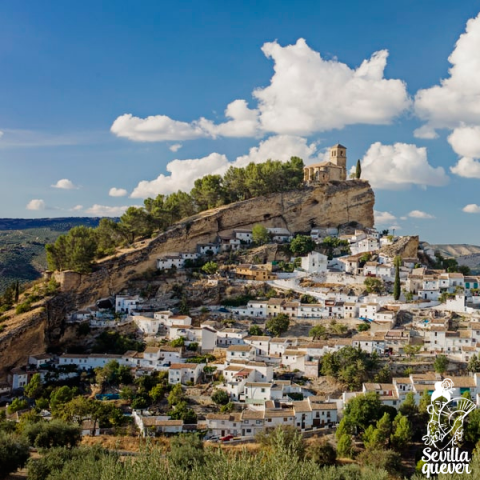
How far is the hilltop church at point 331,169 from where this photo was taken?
51156 millimetres

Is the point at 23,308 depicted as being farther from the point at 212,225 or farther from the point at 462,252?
the point at 462,252

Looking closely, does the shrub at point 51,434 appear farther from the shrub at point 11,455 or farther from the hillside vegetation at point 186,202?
the hillside vegetation at point 186,202

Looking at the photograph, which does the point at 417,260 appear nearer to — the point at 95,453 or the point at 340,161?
the point at 340,161

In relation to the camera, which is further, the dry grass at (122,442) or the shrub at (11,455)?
the dry grass at (122,442)

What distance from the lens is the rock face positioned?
1467 inches

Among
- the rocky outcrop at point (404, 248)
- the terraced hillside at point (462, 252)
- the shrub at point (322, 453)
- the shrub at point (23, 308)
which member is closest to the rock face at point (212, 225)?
the shrub at point (23, 308)

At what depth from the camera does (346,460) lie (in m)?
22.3

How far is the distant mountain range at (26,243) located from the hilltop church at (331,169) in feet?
110

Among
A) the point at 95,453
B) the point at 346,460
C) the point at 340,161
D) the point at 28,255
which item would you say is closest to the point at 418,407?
the point at 346,460

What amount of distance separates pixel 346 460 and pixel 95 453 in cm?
1085

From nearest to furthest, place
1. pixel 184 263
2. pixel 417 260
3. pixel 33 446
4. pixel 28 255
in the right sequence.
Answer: pixel 33 446 → pixel 417 260 → pixel 184 263 → pixel 28 255

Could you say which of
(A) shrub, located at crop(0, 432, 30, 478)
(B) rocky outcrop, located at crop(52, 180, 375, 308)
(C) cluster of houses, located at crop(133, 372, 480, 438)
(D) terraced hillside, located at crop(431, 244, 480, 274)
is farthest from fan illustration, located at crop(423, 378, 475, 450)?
(D) terraced hillside, located at crop(431, 244, 480, 274)

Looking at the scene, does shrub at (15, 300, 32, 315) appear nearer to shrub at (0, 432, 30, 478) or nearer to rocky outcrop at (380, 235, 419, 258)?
shrub at (0, 432, 30, 478)

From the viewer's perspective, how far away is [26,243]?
7788cm
